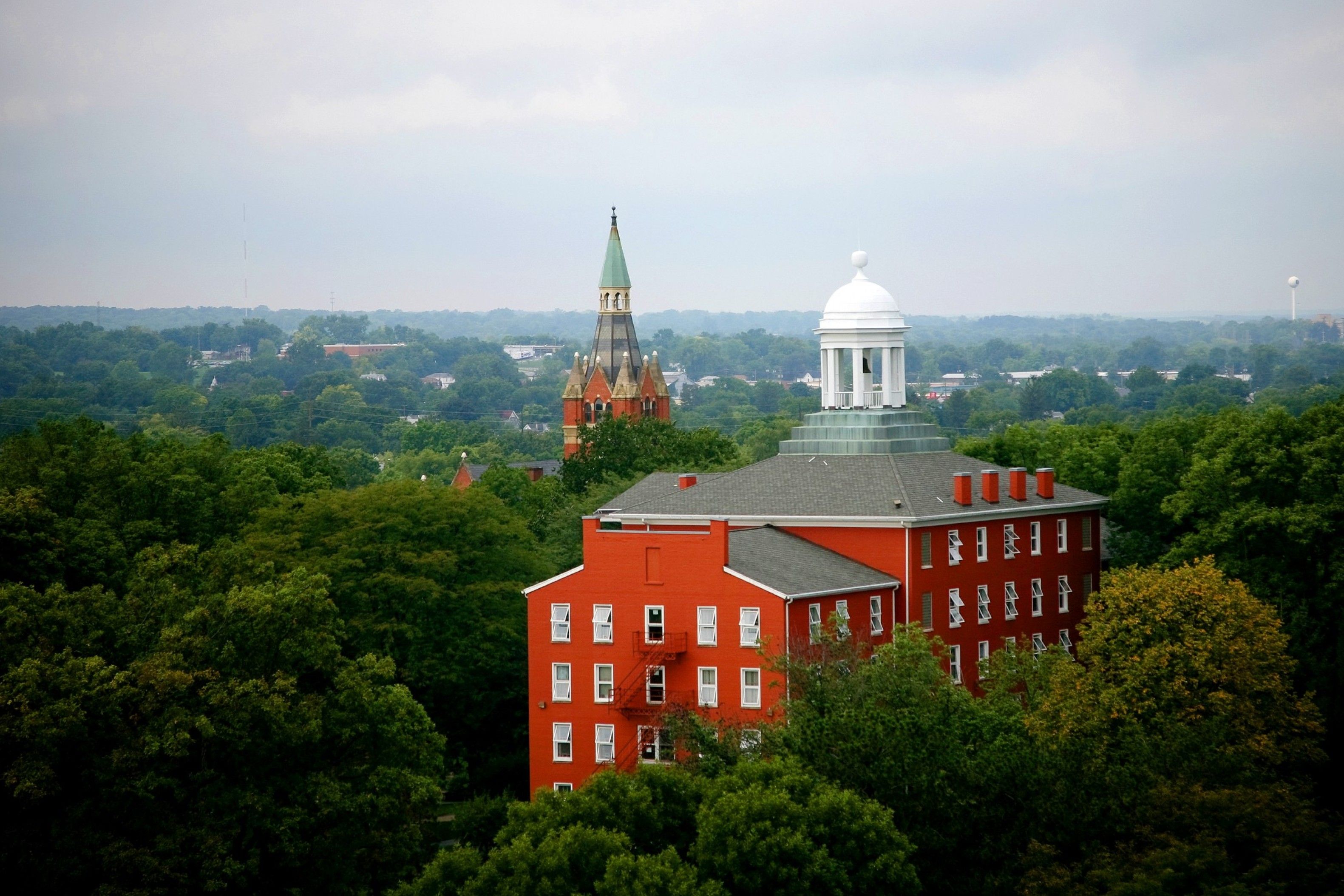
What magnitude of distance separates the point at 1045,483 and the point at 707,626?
68.6 feet

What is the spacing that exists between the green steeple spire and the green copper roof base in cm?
7289

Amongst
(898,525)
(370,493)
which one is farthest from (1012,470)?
(370,493)

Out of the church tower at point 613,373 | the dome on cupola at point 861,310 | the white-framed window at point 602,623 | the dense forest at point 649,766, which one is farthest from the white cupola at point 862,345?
the church tower at point 613,373

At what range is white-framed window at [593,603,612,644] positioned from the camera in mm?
71438

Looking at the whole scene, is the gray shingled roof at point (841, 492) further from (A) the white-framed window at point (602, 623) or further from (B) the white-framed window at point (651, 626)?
(B) the white-framed window at point (651, 626)

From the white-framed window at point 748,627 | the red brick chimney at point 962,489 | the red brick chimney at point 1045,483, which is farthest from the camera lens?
the red brick chimney at point 1045,483

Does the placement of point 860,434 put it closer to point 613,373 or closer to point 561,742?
point 561,742

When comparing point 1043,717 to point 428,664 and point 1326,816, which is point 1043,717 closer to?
point 1326,816

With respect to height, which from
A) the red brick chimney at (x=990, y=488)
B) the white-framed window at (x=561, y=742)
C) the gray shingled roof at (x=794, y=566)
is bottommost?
the white-framed window at (x=561, y=742)

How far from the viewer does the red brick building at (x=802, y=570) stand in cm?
6950

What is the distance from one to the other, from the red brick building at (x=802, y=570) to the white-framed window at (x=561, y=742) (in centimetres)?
6

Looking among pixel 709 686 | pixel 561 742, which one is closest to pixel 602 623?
pixel 561 742

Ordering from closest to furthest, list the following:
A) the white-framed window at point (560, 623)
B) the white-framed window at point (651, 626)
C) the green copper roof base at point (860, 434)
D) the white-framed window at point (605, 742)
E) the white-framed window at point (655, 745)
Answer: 1. the white-framed window at point (655, 745)
2. the white-framed window at point (651, 626)
3. the white-framed window at point (605, 742)
4. the white-framed window at point (560, 623)
5. the green copper roof base at point (860, 434)

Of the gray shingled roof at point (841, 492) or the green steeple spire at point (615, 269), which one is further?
the green steeple spire at point (615, 269)
